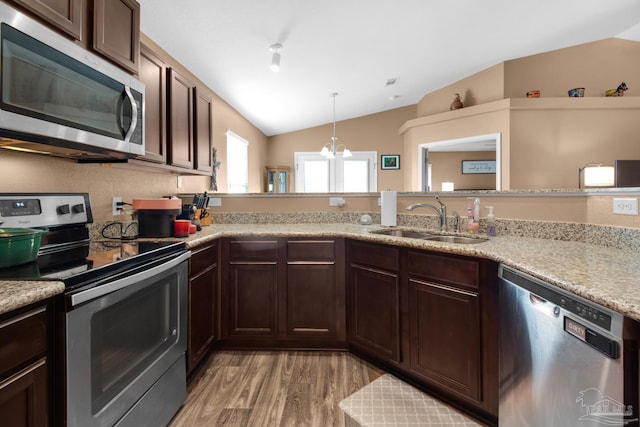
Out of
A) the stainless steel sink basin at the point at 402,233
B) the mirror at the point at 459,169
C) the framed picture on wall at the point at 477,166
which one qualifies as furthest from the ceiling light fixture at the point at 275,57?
the framed picture on wall at the point at 477,166

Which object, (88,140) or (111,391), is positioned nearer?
(111,391)

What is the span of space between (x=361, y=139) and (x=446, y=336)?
5.46m

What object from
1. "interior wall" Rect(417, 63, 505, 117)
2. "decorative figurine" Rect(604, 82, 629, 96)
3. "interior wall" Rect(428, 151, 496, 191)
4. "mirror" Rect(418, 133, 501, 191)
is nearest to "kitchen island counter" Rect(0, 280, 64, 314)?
"interior wall" Rect(417, 63, 505, 117)

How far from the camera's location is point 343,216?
284cm

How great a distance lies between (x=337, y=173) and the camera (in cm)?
672

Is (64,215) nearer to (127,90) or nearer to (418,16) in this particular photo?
(127,90)

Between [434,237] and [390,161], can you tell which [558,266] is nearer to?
[434,237]

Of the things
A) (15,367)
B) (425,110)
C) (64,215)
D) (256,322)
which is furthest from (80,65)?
(425,110)

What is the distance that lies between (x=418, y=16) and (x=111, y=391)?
3422 mm

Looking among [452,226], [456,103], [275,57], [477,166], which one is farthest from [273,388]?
[477,166]

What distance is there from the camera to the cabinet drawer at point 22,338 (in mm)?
766

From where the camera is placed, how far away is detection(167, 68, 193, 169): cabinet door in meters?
2.14

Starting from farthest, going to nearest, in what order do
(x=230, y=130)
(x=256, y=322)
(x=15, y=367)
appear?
(x=230, y=130) < (x=256, y=322) < (x=15, y=367)

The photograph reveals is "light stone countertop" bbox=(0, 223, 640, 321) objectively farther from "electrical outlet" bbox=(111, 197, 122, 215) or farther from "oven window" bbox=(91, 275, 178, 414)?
"electrical outlet" bbox=(111, 197, 122, 215)
